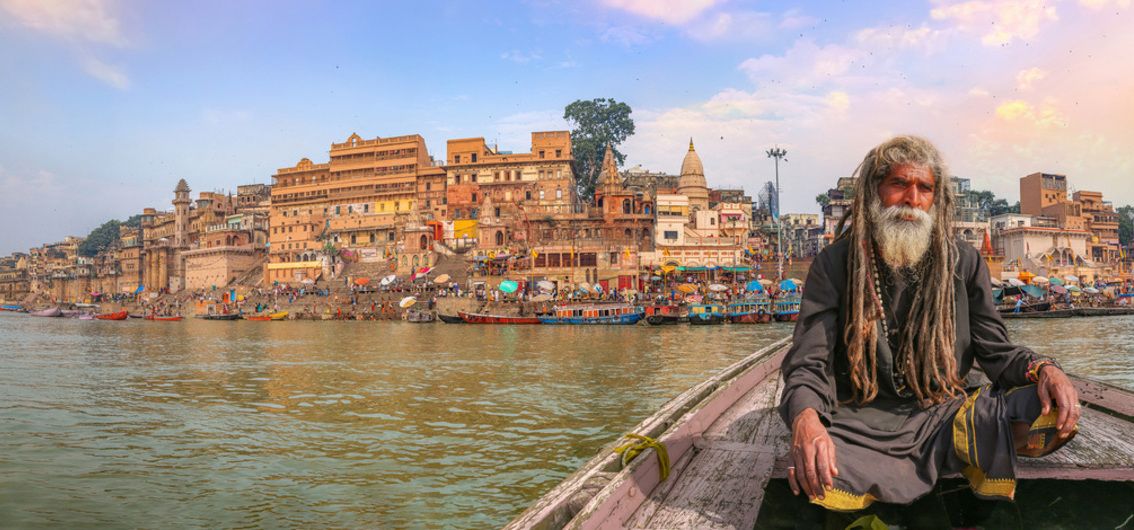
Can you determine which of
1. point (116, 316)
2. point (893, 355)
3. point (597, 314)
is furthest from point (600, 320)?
point (116, 316)

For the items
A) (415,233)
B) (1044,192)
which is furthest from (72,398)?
(1044,192)

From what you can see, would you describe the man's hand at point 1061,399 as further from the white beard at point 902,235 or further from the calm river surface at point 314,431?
the calm river surface at point 314,431

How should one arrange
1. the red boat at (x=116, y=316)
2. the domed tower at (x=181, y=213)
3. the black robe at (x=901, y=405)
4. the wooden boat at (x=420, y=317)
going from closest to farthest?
1. the black robe at (x=901, y=405)
2. the wooden boat at (x=420, y=317)
3. the red boat at (x=116, y=316)
4. the domed tower at (x=181, y=213)

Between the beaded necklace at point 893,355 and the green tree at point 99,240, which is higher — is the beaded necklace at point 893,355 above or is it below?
below

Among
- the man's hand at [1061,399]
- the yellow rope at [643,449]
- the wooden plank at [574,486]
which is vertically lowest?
the wooden plank at [574,486]

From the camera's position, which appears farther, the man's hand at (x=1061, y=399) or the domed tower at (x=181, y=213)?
the domed tower at (x=181, y=213)

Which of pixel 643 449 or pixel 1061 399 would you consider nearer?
pixel 1061 399

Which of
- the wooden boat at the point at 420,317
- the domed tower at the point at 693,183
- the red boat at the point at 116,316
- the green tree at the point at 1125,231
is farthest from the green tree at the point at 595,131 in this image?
the green tree at the point at 1125,231

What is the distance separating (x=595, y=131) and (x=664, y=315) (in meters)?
33.9

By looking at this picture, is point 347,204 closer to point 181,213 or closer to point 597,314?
point 181,213

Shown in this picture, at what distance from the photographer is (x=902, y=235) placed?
279cm

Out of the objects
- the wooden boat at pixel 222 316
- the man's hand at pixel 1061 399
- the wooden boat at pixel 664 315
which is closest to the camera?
the man's hand at pixel 1061 399

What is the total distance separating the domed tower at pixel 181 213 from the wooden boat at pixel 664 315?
6249 cm

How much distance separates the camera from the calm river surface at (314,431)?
5.91m
